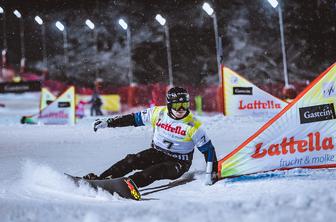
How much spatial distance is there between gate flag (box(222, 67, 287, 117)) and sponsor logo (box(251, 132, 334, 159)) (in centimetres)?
619

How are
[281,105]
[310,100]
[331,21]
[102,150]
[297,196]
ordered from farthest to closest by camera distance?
[331,21]
[281,105]
[102,150]
[310,100]
[297,196]

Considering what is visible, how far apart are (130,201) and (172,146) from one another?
1.28 metres

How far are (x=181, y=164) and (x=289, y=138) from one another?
134cm

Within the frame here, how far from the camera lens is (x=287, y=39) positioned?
38.8 m

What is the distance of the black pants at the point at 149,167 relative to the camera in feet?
15.7

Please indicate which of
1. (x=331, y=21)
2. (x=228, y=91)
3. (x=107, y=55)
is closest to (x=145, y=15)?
(x=107, y=55)

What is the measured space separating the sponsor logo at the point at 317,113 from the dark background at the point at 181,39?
3391 centimetres

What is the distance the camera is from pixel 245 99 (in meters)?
11.3

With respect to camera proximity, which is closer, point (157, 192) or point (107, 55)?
point (157, 192)

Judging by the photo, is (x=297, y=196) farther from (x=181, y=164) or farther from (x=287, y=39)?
(x=287, y=39)

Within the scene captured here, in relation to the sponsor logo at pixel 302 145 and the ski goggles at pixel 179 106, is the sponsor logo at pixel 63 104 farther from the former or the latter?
the sponsor logo at pixel 302 145

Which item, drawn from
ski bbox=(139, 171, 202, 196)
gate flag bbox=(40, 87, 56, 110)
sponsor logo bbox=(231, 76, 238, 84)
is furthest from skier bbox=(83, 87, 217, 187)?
gate flag bbox=(40, 87, 56, 110)

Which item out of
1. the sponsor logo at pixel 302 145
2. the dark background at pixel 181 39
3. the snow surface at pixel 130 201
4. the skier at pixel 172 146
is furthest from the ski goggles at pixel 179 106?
the dark background at pixel 181 39

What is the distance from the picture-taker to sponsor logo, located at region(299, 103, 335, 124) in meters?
4.64
